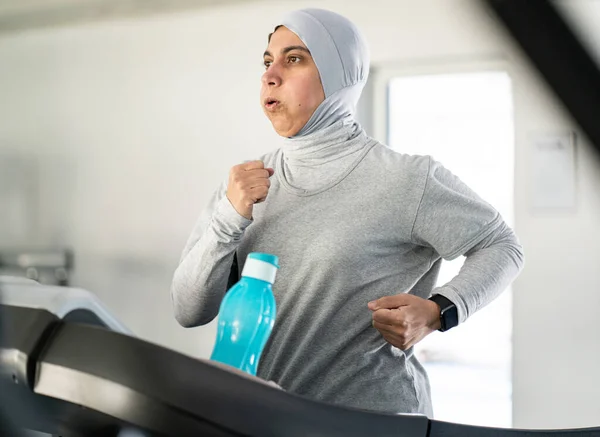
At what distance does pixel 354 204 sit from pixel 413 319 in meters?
0.25

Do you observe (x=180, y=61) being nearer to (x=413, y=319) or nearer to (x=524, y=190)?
(x=524, y=190)

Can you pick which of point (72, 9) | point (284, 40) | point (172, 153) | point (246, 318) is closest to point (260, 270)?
point (246, 318)

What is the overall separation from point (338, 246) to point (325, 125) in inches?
10.3

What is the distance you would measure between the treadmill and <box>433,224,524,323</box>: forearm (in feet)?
1.74

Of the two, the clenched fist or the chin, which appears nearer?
the clenched fist

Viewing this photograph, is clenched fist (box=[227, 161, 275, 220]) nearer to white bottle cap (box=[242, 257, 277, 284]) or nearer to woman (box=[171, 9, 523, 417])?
woman (box=[171, 9, 523, 417])

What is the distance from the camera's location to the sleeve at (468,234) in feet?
3.76

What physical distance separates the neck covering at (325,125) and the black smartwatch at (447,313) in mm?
293

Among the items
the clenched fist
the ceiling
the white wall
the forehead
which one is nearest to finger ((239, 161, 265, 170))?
the clenched fist

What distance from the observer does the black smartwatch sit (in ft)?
3.49

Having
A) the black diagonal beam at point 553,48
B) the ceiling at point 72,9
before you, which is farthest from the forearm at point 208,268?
the ceiling at point 72,9

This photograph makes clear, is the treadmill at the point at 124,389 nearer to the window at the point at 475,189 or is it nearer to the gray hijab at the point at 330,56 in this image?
the gray hijab at the point at 330,56

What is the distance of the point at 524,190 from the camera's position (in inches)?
117

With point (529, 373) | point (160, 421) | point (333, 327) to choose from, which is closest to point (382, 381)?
point (333, 327)
